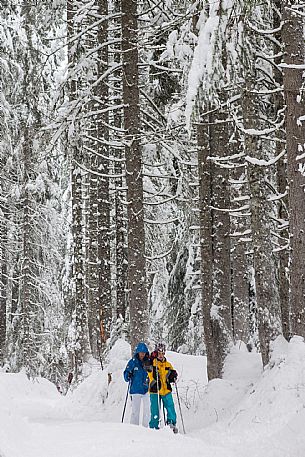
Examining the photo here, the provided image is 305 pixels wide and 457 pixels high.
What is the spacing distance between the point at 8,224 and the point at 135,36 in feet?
43.1

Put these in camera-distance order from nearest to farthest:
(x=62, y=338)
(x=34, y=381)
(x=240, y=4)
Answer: (x=240, y=4)
(x=34, y=381)
(x=62, y=338)

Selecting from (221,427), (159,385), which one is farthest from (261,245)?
(159,385)

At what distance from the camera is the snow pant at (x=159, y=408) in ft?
34.9

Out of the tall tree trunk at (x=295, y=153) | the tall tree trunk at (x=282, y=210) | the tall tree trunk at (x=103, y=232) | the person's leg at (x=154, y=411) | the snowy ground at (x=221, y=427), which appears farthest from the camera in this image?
the tall tree trunk at (x=103, y=232)

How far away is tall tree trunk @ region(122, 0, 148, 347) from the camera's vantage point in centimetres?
1217

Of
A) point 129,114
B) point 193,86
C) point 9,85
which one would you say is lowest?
point 193,86

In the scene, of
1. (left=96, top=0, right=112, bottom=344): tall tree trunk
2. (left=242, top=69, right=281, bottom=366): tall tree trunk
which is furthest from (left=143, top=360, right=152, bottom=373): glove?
(left=96, top=0, right=112, bottom=344): tall tree trunk

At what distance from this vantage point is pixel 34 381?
69.2 feet

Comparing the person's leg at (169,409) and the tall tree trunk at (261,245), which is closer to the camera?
the tall tree trunk at (261,245)

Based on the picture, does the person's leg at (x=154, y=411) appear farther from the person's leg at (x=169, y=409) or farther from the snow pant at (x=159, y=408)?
the person's leg at (x=169, y=409)

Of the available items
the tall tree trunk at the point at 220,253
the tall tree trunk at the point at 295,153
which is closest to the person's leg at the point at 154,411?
the tall tree trunk at the point at 220,253

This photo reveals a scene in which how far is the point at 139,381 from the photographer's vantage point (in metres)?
11.0

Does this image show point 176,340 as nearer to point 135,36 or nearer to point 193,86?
point 135,36

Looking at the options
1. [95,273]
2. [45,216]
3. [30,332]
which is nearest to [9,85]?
[45,216]
